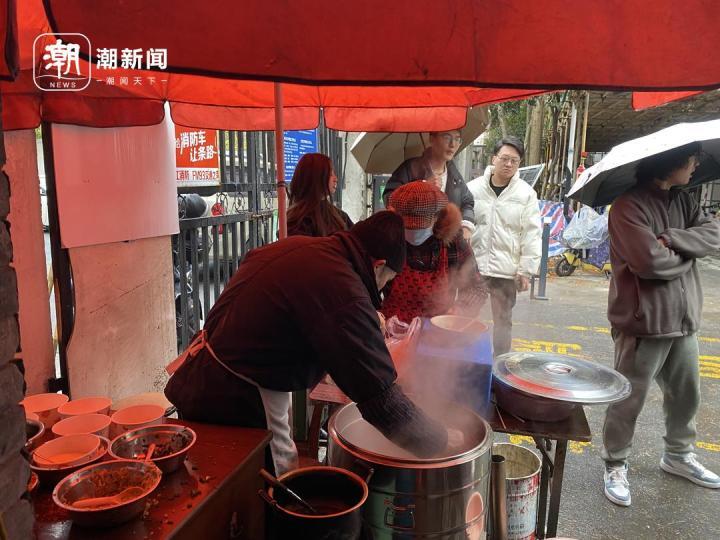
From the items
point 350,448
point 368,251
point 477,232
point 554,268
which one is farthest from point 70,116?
point 554,268

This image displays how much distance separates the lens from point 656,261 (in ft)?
10.2

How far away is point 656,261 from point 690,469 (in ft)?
5.23

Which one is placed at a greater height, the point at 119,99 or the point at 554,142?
the point at 554,142

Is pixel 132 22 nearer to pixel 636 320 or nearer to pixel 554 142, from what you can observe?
pixel 636 320

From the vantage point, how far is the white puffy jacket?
4594mm

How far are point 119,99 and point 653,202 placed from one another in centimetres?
368

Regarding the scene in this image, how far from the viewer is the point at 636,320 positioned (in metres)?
3.23

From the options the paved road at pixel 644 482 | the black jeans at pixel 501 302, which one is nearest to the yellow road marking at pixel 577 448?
the paved road at pixel 644 482

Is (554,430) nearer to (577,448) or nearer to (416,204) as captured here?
(416,204)

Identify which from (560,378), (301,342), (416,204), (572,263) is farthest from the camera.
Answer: (572,263)

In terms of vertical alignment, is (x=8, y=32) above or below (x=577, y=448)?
above

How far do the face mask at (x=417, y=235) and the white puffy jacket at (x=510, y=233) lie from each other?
1653 millimetres

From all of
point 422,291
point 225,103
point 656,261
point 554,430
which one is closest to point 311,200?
point 422,291

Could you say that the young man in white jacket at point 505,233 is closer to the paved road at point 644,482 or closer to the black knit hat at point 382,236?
the paved road at point 644,482
